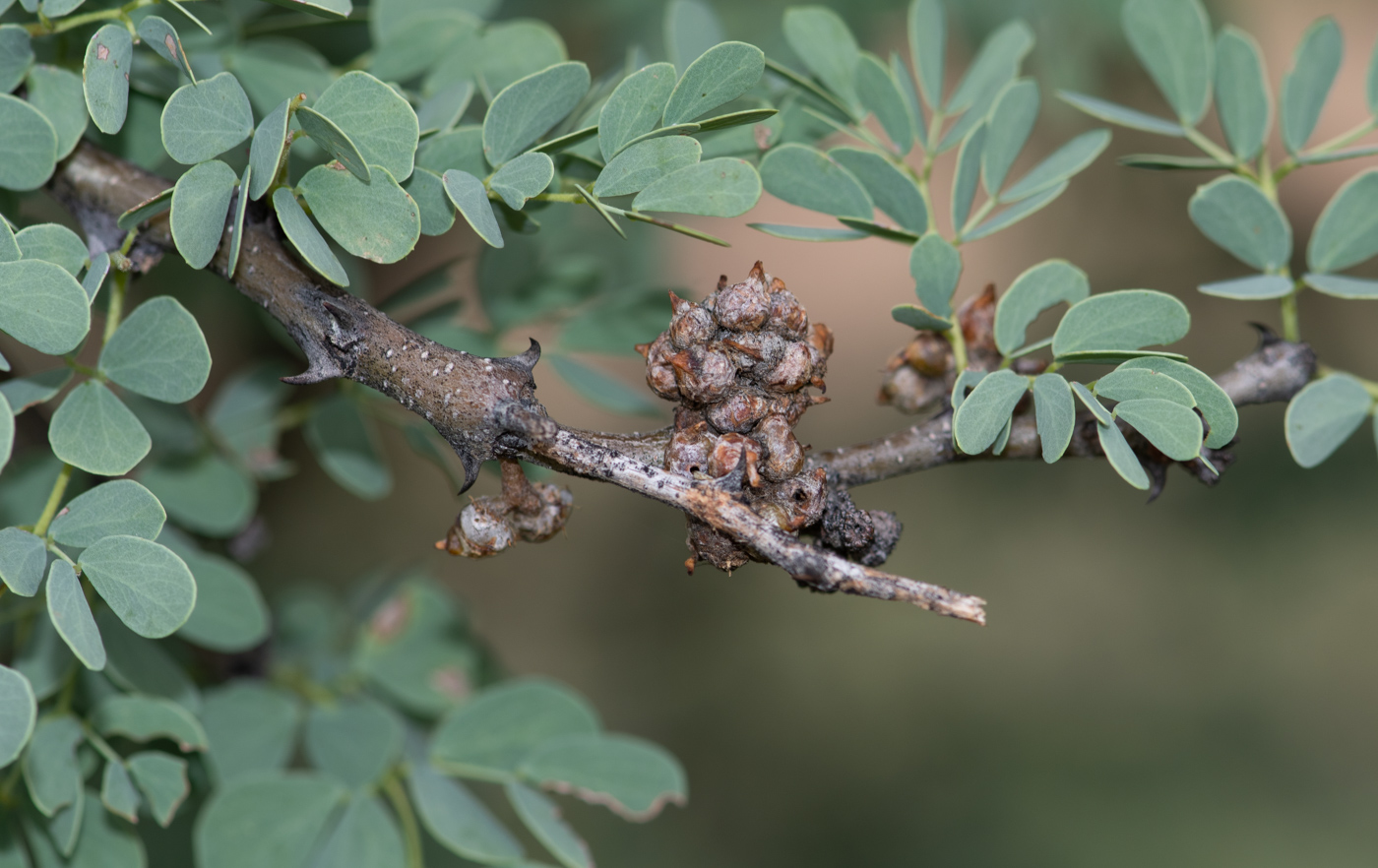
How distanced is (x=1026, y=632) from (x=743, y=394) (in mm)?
2308

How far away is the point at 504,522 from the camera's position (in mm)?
570

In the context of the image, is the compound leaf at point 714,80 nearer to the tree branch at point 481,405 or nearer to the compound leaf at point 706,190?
the compound leaf at point 706,190

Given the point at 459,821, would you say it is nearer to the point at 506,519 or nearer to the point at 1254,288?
the point at 506,519

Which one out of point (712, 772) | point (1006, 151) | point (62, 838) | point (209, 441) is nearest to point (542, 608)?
point (712, 772)

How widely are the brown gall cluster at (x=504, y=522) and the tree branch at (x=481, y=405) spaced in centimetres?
3

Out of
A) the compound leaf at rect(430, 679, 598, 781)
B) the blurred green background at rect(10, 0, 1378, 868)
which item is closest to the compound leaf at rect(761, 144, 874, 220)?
the compound leaf at rect(430, 679, 598, 781)

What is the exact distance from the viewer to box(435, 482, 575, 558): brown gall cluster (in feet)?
1.83

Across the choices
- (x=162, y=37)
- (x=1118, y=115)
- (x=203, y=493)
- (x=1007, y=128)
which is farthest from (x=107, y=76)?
(x=1118, y=115)

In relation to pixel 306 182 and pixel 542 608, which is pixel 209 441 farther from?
pixel 542 608

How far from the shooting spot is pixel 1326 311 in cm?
240

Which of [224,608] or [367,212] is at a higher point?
[367,212]

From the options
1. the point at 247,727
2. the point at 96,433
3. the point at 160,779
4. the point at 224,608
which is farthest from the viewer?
the point at 247,727

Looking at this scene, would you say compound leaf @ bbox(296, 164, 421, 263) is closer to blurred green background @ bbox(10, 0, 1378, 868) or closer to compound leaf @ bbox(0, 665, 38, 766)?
compound leaf @ bbox(0, 665, 38, 766)

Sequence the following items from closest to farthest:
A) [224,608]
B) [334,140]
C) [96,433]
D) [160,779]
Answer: [334,140], [96,433], [160,779], [224,608]
